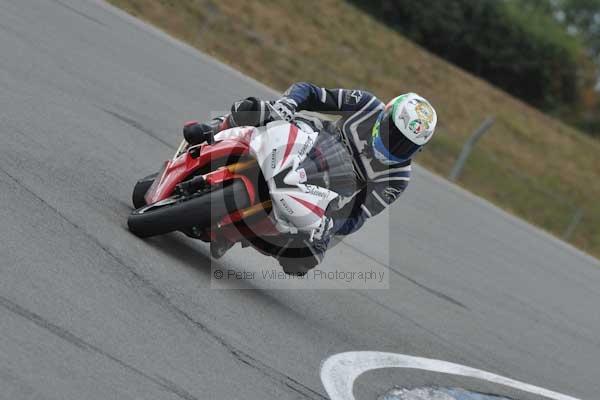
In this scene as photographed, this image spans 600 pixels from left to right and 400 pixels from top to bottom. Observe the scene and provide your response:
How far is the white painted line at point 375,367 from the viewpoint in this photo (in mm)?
6254

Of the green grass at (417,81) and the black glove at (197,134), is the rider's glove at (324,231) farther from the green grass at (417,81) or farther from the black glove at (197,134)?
the green grass at (417,81)

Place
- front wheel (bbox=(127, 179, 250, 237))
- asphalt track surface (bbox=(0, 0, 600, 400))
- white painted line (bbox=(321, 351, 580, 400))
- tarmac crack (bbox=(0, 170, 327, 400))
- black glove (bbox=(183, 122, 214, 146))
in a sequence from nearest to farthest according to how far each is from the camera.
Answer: asphalt track surface (bbox=(0, 0, 600, 400)) < tarmac crack (bbox=(0, 170, 327, 400)) < white painted line (bbox=(321, 351, 580, 400)) < front wheel (bbox=(127, 179, 250, 237)) < black glove (bbox=(183, 122, 214, 146))

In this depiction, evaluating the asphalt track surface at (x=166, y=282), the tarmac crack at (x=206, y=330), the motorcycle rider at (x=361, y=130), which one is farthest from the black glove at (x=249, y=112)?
the tarmac crack at (x=206, y=330)

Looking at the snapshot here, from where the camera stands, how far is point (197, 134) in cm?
711

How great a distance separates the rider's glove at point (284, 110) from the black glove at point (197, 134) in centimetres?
55

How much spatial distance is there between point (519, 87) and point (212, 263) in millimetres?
29841

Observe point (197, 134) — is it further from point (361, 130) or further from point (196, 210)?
point (361, 130)

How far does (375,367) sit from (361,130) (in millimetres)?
1716

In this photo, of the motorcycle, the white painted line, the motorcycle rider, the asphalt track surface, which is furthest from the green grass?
the motorcycle

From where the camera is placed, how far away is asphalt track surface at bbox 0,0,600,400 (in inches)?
202

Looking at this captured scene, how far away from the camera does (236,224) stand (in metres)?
6.79

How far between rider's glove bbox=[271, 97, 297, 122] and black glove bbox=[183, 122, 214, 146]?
547 mm

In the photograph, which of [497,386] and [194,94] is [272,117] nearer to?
[497,386]

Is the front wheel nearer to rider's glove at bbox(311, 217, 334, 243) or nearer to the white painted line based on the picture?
rider's glove at bbox(311, 217, 334, 243)
